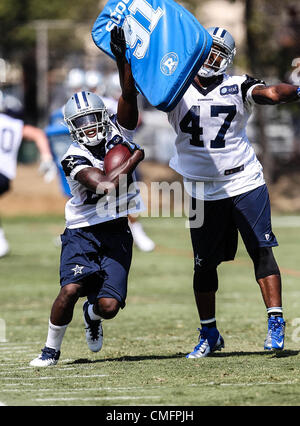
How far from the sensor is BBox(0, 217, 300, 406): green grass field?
493 centimetres

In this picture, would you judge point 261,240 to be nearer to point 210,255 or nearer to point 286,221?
point 210,255

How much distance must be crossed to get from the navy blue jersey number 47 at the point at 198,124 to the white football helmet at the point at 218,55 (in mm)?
240

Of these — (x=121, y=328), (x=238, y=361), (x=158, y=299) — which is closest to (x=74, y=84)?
(x=158, y=299)

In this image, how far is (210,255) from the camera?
643cm

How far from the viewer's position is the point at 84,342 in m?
7.39

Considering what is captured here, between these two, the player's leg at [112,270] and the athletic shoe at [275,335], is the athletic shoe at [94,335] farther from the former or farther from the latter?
the athletic shoe at [275,335]

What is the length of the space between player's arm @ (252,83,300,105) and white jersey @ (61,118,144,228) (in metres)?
0.95

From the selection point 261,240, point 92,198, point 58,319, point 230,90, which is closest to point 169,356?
point 58,319

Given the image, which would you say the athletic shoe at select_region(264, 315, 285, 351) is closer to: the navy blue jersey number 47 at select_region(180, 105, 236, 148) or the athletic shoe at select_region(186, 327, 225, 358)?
the athletic shoe at select_region(186, 327, 225, 358)

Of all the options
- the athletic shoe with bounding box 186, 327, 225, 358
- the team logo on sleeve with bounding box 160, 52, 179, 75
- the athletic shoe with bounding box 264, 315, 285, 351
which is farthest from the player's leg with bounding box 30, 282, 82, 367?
the team logo on sleeve with bounding box 160, 52, 179, 75

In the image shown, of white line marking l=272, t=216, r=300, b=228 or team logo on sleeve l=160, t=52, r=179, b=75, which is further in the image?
white line marking l=272, t=216, r=300, b=228

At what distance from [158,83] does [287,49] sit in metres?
18.1

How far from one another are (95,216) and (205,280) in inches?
→ 37.8

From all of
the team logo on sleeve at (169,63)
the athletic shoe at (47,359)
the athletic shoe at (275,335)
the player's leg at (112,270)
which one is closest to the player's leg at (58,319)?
the athletic shoe at (47,359)
